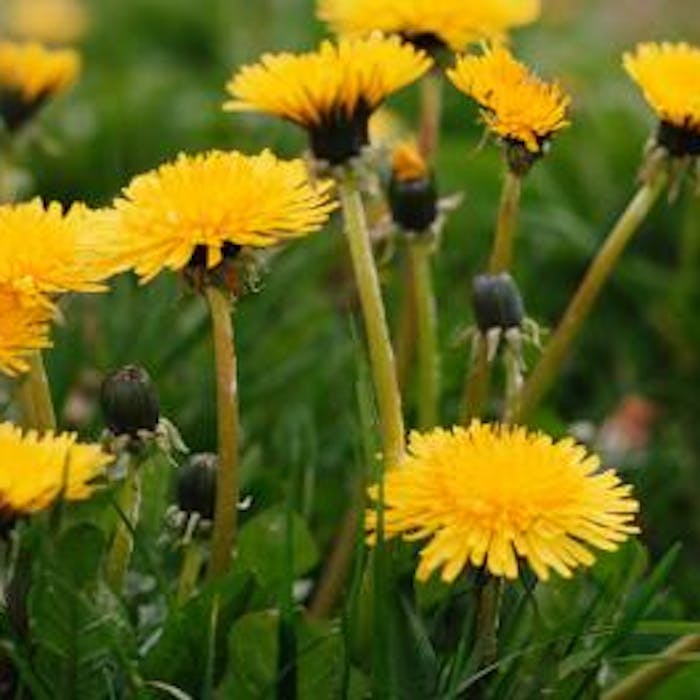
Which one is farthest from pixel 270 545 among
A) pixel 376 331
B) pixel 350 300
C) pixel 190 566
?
pixel 350 300

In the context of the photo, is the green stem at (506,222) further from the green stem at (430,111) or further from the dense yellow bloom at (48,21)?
the dense yellow bloom at (48,21)

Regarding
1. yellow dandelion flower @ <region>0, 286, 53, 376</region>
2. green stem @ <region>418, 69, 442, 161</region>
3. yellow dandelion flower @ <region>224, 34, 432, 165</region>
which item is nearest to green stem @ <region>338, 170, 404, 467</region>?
yellow dandelion flower @ <region>224, 34, 432, 165</region>

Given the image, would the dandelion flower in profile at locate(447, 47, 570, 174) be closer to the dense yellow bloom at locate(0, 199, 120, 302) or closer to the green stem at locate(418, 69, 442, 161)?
the dense yellow bloom at locate(0, 199, 120, 302)

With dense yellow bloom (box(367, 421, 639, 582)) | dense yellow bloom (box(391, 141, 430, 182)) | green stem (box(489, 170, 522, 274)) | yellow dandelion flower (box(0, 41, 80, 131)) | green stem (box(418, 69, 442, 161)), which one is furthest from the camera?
yellow dandelion flower (box(0, 41, 80, 131))

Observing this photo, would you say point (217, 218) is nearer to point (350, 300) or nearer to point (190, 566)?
point (190, 566)

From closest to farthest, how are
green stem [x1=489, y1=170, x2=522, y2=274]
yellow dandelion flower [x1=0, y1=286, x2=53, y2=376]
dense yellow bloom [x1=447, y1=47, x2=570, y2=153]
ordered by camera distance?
yellow dandelion flower [x1=0, y1=286, x2=53, y2=376]
dense yellow bloom [x1=447, y1=47, x2=570, y2=153]
green stem [x1=489, y1=170, x2=522, y2=274]

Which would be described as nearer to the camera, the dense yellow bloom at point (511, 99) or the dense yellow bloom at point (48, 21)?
the dense yellow bloom at point (511, 99)

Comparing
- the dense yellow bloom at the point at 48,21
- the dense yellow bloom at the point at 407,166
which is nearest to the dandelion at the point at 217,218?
the dense yellow bloom at the point at 407,166
